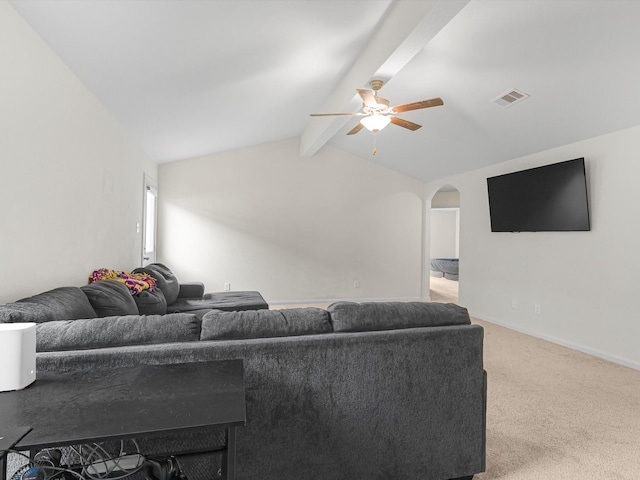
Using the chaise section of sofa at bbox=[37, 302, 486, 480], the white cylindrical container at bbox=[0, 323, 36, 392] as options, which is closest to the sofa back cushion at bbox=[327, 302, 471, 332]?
the chaise section of sofa at bbox=[37, 302, 486, 480]

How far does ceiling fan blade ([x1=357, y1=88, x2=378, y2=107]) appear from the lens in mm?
3305

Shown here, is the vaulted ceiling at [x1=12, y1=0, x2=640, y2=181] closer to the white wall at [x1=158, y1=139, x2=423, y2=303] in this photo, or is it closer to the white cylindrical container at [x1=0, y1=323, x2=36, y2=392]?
the white wall at [x1=158, y1=139, x2=423, y2=303]

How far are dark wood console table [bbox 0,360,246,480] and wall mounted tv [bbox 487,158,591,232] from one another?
4.11 m

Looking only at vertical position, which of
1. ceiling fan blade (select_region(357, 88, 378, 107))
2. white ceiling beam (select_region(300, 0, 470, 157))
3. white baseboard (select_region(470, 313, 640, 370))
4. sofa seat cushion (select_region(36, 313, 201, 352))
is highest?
white ceiling beam (select_region(300, 0, 470, 157))

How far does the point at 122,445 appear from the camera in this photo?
1.42 meters

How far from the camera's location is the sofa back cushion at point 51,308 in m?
1.62

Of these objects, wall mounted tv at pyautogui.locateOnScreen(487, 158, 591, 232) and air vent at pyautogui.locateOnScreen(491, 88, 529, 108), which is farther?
wall mounted tv at pyautogui.locateOnScreen(487, 158, 591, 232)

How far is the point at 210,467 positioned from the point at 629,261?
13.1 ft

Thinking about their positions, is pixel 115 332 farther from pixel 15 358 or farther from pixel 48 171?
pixel 48 171

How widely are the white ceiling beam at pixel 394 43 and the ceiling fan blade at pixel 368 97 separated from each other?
0.72 ft

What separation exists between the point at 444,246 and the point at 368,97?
1000 cm

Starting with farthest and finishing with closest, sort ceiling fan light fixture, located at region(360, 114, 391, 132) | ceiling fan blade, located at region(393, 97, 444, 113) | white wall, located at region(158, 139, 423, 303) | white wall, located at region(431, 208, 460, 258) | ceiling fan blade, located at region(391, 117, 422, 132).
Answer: white wall, located at region(431, 208, 460, 258) < white wall, located at region(158, 139, 423, 303) < ceiling fan blade, located at region(391, 117, 422, 132) < ceiling fan light fixture, located at region(360, 114, 391, 132) < ceiling fan blade, located at region(393, 97, 444, 113)

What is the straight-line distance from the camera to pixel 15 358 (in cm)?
116

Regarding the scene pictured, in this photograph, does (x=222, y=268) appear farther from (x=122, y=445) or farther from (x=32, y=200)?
(x=122, y=445)
